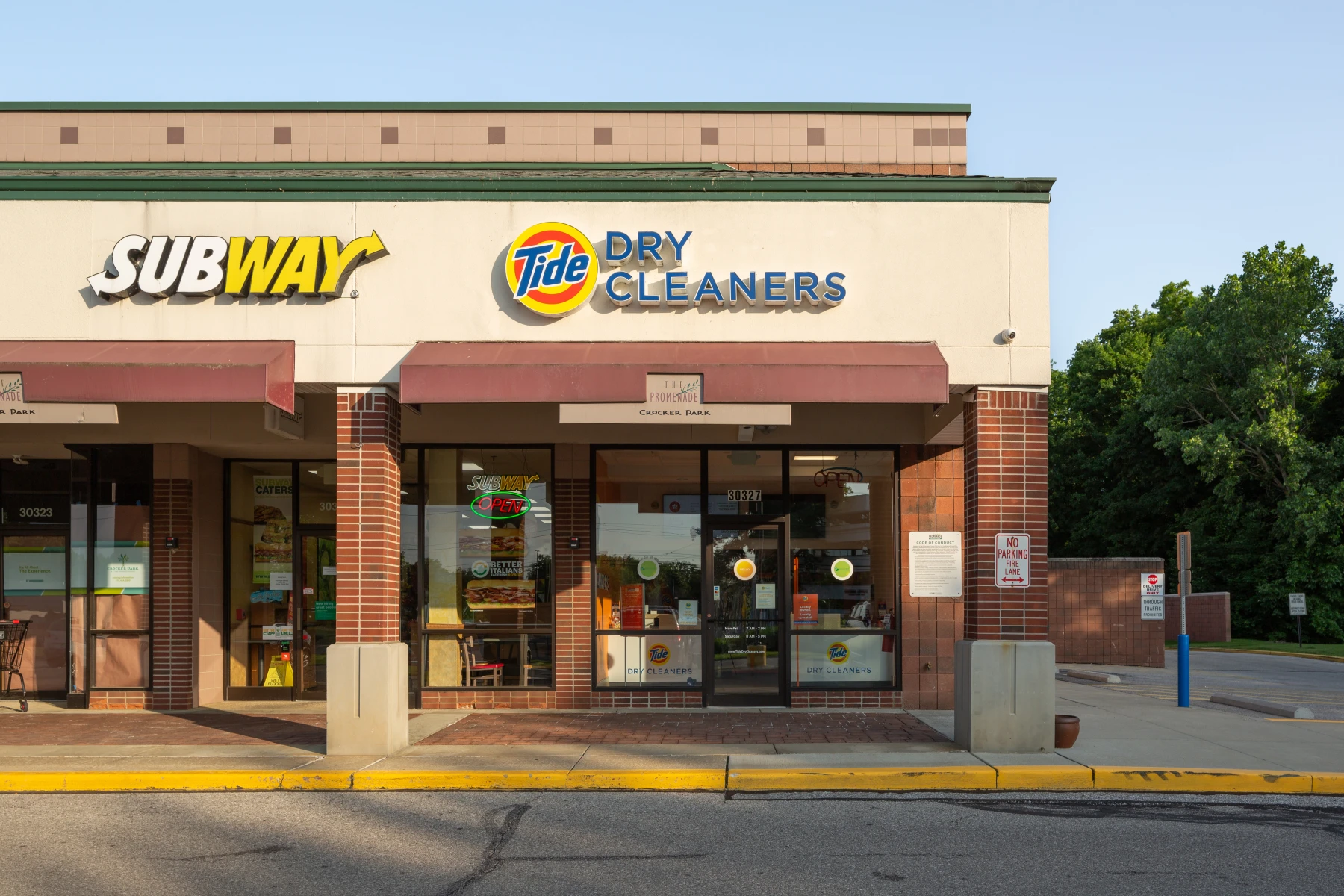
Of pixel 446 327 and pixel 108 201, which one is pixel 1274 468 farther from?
pixel 108 201

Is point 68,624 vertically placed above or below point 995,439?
below

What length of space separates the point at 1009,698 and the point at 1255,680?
46.6ft

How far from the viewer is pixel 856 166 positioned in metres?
17.2

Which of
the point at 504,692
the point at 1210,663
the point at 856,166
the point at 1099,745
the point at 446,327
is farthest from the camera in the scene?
the point at 1210,663

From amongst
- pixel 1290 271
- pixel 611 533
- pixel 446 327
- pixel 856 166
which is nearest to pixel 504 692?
pixel 611 533

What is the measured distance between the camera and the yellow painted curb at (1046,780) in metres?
10.3

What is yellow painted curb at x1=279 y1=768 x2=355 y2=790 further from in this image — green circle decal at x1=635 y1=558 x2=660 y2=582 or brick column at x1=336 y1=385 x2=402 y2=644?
green circle decal at x1=635 y1=558 x2=660 y2=582

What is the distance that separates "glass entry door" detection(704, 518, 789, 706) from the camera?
15289mm

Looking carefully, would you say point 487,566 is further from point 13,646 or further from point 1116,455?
point 1116,455

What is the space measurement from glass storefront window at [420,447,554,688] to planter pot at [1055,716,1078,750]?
6607 millimetres

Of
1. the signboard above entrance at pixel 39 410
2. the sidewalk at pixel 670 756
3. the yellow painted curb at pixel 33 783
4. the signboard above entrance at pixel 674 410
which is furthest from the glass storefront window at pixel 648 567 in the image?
the yellow painted curb at pixel 33 783

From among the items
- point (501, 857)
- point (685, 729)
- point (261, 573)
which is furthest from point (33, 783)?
point (261, 573)

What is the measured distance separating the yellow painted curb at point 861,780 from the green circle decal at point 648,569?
207 inches

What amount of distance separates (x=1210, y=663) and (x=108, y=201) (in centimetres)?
2624
